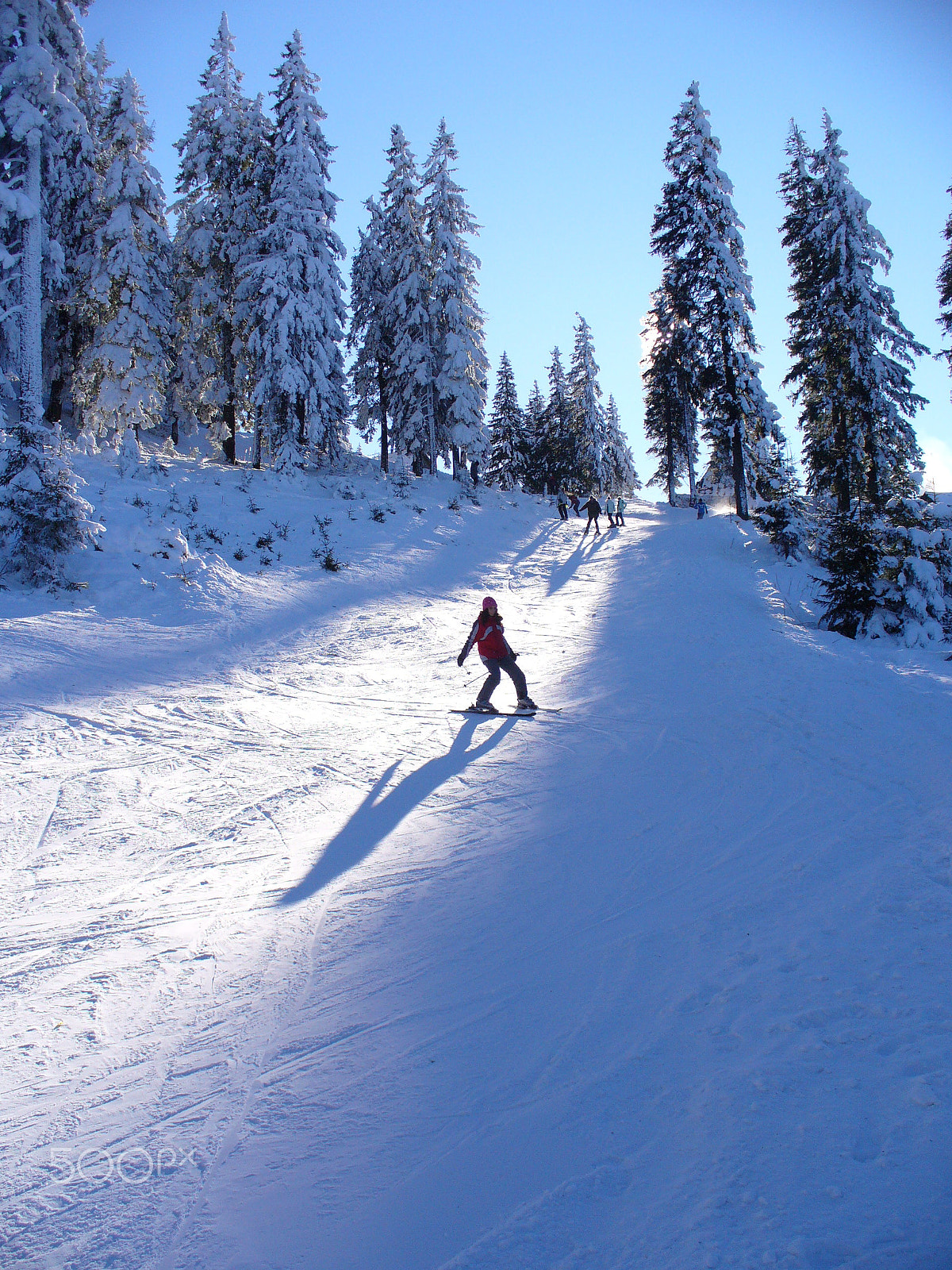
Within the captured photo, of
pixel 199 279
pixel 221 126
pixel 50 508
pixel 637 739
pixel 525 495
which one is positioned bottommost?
pixel 637 739

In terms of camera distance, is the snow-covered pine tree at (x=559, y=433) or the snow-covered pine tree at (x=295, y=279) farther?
the snow-covered pine tree at (x=559, y=433)

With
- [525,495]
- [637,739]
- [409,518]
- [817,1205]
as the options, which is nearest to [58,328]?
[409,518]

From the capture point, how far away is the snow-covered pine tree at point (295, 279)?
22.9 meters

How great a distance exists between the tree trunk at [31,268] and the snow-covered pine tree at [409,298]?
15.6 metres

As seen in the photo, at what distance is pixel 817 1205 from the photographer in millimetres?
2326

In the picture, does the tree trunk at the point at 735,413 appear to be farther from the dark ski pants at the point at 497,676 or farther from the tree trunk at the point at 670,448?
the dark ski pants at the point at 497,676

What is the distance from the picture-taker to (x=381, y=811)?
5.94 metres

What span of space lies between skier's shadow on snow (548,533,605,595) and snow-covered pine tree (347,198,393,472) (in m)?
11.9

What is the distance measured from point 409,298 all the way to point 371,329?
138 inches

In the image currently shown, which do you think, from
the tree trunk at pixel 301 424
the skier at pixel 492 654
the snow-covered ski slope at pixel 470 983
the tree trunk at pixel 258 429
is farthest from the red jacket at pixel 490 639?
the tree trunk at pixel 258 429

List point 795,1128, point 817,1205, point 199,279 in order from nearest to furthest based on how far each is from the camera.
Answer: point 817,1205 → point 795,1128 → point 199,279

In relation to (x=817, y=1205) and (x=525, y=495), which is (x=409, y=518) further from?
(x=817, y=1205)

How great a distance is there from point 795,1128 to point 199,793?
521 cm

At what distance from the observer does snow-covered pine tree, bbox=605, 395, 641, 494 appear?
4784 centimetres
